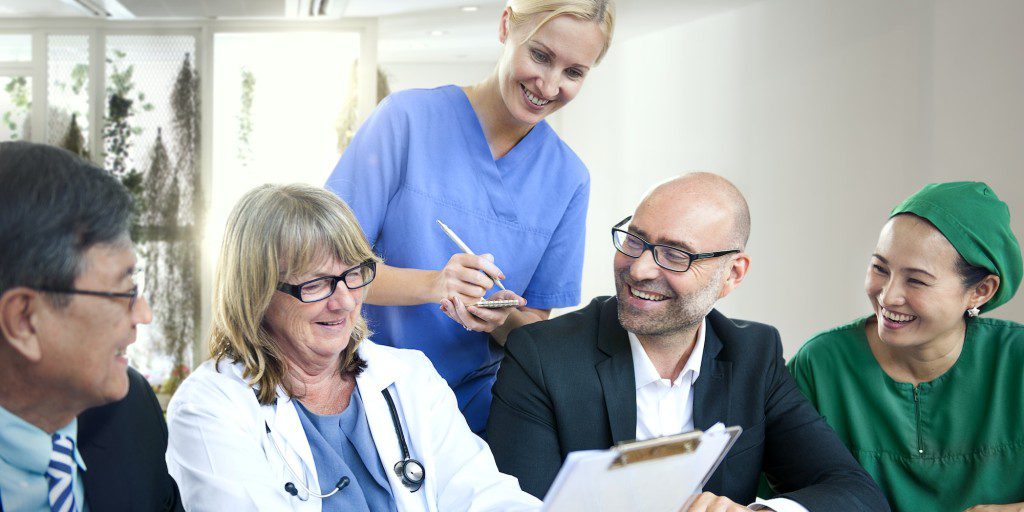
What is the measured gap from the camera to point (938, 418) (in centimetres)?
210

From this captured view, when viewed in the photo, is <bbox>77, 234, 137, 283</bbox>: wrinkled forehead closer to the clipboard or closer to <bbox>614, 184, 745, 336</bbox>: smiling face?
the clipboard

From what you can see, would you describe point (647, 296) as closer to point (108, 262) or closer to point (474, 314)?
point (474, 314)

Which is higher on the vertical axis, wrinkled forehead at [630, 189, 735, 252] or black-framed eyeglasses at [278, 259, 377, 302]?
wrinkled forehead at [630, 189, 735, 252]

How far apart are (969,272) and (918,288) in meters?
0.13

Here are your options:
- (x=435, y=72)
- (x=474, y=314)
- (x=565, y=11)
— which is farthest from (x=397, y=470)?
(x=435, y=72)

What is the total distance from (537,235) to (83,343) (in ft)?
4.29

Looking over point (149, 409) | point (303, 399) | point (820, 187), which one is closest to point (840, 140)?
point (820, 187)

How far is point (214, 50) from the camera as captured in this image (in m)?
6.61

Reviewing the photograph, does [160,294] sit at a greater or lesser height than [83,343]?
lesser

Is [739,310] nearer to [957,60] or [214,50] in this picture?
[957,60]

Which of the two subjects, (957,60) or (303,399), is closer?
(303,399)

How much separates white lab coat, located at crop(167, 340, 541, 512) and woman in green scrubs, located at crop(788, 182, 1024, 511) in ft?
2.95

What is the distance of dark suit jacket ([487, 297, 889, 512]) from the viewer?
74.4 inches

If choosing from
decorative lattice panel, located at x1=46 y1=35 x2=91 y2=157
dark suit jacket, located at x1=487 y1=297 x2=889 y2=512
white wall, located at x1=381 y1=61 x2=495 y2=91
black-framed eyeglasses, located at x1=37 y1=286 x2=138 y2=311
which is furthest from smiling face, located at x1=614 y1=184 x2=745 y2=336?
white wall, located at x1=381 y1=61 x2=495 y2=91
